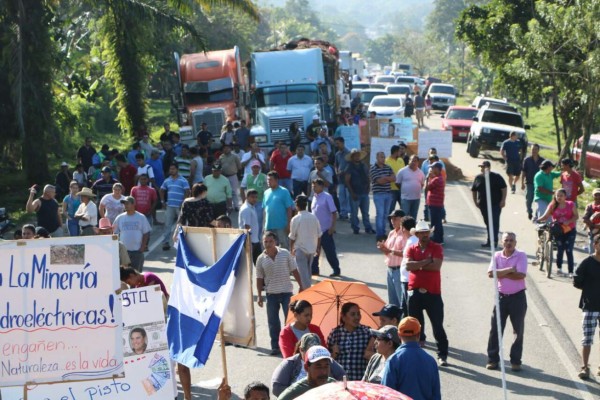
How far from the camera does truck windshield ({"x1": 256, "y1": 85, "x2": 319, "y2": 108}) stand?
3334 cm

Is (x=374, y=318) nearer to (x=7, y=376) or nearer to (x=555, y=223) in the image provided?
(x=7, y=376)

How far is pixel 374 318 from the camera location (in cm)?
1180

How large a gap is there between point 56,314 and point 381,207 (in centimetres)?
1205

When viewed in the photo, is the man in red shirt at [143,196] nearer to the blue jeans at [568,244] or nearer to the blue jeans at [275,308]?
the blue jeans at [275,308]

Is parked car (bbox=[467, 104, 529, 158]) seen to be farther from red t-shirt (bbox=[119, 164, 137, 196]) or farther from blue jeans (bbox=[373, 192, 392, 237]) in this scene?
red t-shirt (bbox=[119, 164, 137, 196])

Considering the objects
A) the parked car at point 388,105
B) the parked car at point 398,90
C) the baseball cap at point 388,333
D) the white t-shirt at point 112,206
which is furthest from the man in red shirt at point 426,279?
the parked car at point 398,90

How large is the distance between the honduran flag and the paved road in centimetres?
114

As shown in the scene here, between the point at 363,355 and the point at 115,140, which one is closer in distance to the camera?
the point at 363,355

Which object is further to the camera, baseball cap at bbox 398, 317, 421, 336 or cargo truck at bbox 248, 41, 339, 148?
cargo truck at bbox 248, 41, 339, 148

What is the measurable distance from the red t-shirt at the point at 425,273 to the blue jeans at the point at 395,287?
40.6 inches

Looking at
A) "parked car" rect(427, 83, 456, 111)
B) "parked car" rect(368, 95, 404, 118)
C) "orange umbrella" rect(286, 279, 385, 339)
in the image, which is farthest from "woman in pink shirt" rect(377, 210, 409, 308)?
"parked car" rect(427, 83, 456, 111)

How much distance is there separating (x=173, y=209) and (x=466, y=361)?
8.17 m

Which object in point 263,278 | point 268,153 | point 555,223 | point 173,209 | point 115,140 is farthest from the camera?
point 115,140

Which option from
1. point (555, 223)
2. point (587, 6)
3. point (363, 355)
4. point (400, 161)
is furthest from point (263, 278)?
A: point (587, 6)
